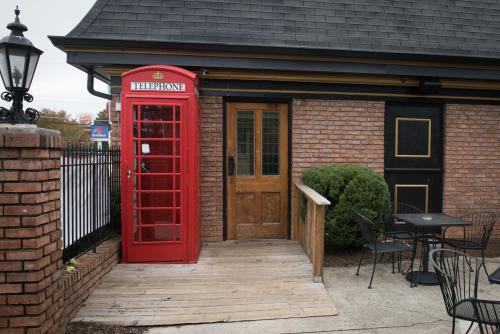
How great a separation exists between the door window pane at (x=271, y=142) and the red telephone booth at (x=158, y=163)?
170 cm

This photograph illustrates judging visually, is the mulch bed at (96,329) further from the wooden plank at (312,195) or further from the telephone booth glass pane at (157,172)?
the wooden plank at (312,195)

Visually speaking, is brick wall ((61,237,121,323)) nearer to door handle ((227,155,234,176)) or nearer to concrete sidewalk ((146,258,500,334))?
concrete sidewalk ((146,258,500,334))

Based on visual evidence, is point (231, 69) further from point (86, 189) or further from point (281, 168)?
point (86, 189)

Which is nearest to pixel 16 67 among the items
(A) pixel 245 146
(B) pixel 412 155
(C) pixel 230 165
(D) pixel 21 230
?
(D) pixel 21 230

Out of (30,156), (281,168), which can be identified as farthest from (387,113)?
(30,156)

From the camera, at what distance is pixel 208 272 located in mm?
4785

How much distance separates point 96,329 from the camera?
3.40 m

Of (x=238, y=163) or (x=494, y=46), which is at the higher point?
(x=494, y=46)

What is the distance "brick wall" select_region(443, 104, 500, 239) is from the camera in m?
6.61

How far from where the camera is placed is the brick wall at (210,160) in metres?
6.09

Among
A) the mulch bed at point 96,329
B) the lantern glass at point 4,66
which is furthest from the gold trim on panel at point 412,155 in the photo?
the lantern glass at point 4,66

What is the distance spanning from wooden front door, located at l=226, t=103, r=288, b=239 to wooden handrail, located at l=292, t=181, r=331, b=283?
0.76 ft

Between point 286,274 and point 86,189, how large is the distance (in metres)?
2.82

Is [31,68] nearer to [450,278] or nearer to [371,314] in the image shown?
[450,278]
